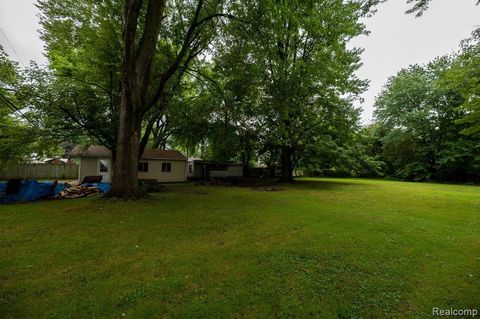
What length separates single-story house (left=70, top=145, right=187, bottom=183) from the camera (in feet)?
53.1

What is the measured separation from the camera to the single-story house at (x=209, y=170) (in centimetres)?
2355

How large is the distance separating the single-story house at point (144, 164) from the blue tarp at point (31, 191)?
22.3 feet

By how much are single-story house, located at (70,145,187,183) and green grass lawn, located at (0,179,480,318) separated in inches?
432

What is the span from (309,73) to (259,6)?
13.8 feet

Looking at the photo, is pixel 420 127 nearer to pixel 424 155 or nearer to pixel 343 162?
pixel 424 155

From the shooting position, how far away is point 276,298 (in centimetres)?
261

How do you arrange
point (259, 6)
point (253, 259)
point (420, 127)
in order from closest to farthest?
point (253, 259)
point (259, 6)
point (420, 127)

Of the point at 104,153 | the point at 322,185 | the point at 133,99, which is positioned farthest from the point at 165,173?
the point at 322,185

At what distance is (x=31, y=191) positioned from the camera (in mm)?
9312

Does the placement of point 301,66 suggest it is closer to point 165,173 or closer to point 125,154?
point 125,154

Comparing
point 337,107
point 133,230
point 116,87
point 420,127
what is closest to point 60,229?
point 133,230

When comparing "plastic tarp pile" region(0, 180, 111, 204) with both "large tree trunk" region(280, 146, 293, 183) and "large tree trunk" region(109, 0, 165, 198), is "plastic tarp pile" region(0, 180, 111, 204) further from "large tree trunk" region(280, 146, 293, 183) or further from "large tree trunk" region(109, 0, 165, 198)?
"large tree trunk" region(280, 146, 293, 183)

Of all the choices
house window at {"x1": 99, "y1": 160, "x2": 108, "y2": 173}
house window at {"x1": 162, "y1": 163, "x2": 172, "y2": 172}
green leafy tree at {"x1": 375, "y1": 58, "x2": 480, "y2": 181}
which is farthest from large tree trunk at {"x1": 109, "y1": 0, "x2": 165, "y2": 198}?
green leafy tree at {"x1": 375, "y1": 58, "x2": 480, "y2": 181}

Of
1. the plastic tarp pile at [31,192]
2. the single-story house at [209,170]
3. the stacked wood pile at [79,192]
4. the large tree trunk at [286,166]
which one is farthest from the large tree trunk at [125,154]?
the single-story house at [209,170]
